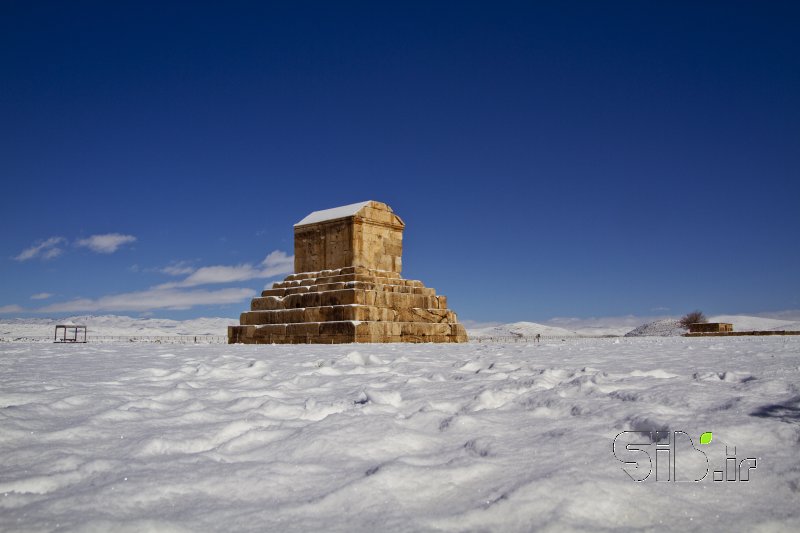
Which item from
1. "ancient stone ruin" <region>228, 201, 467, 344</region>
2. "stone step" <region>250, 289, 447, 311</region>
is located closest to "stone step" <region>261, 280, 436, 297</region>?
"ancient stone ruin" <region>228, 201, 467, 344</region>

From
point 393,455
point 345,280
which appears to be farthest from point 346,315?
point 393,455

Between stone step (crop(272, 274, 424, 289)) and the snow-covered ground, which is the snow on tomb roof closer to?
stone step (crop(272, 274, 424, 289))

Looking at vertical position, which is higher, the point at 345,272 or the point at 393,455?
the point at 345,272

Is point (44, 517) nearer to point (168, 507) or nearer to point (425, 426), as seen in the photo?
point (168, 507)

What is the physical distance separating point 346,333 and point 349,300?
0.95 m

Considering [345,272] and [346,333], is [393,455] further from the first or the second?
[345,272]

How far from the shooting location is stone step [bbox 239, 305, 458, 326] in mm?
14438

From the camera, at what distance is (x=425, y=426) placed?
3027 mm

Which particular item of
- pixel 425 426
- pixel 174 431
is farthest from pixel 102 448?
pixel 425 426

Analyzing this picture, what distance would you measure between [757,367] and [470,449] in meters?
3.90

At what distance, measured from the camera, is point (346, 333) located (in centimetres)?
1407

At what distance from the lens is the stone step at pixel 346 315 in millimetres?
14438

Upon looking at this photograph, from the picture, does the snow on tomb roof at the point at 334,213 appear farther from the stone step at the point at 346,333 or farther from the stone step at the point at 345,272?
the stone step at the point at 346,333

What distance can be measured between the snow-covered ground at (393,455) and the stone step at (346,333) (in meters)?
9.69
